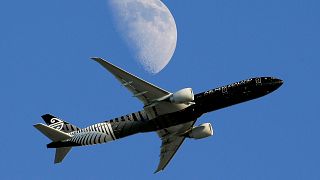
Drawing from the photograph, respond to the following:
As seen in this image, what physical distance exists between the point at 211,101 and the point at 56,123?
21723 mm

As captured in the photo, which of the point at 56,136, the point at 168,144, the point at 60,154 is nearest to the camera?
the point at 56,136

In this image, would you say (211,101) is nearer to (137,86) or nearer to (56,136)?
(137,86)

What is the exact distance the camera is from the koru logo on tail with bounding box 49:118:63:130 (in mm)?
91500

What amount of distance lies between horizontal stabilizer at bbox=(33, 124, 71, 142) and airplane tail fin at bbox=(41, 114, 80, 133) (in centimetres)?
320

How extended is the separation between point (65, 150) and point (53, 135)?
133 inches

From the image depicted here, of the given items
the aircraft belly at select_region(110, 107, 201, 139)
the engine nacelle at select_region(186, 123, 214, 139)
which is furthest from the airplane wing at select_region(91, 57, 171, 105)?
the engine nacelle at select_region(186, 123, 214, 139)

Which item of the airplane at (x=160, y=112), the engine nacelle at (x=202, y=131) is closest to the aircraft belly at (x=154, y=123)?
the airplane at (x=160, y=112)

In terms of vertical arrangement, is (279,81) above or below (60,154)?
above

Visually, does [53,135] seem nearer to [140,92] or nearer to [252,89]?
[140,92]

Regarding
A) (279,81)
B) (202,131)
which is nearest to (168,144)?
(202,131)

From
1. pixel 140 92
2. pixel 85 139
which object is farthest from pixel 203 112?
pixel 85 139

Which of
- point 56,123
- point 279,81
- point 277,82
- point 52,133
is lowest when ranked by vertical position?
point 52,133

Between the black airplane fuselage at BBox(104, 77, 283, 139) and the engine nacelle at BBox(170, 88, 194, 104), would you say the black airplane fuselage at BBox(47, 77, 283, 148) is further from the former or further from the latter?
the engine nacelle at BBox(170, 88, 194, 104)

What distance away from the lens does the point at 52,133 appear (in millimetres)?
85625
